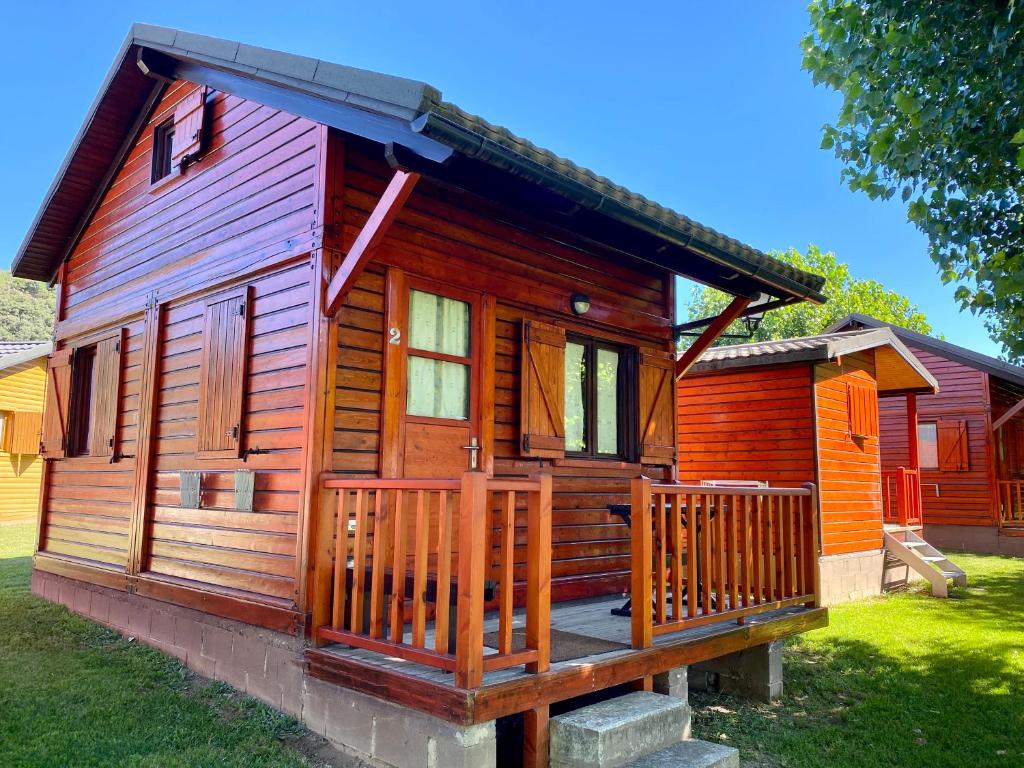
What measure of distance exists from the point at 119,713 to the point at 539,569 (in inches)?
113

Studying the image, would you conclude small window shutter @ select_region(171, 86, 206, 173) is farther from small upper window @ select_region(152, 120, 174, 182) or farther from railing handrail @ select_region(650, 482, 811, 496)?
railing handrail @ select_region(650, 482, 811, 496)

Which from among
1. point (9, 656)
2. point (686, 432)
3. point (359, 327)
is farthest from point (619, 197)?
point (686, 432)

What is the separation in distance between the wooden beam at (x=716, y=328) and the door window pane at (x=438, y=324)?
2.49m

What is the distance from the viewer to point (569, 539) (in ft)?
20.0

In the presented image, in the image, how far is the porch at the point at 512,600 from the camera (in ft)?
10.8

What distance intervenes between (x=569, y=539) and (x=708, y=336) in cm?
225

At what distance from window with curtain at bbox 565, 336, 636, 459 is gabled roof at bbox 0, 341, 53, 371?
530 inches

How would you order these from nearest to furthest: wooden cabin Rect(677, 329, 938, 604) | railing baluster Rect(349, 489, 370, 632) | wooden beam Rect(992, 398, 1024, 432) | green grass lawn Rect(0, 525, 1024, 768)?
railing baluster Rect(349, 489, 370, 632), green grass lawn Rect(0, 525, 1024, 768), wooden cabin Rect(677, 329, 938, 604), wooden beam Rect(992, 398, 1024, 432)

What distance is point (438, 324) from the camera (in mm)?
5211

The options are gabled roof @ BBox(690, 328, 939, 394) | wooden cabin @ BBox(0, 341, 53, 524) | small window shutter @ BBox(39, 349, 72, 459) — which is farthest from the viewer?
wooden cabin @ BBox(0, 341, 53, 524)

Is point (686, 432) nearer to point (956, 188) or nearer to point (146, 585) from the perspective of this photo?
point (956, 188)

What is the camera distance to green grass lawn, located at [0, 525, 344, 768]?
12.7ft

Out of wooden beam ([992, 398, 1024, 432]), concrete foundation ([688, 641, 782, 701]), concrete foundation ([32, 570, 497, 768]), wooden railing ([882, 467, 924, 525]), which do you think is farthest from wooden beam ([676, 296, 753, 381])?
wooden beam ([992, 398, 1024, 432])

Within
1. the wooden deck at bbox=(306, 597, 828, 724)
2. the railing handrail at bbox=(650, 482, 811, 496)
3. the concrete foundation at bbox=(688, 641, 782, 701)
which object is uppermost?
the railing handrail at bbox=(650, 482, 811, 496)
